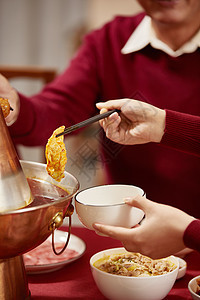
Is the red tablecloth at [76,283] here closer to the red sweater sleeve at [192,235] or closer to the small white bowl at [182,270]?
the small white bowl at [182,270]

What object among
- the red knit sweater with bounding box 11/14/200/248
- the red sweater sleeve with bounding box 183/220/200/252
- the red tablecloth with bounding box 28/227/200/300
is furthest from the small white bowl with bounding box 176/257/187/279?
the red knit sweater with bounding box 11/14/200/248

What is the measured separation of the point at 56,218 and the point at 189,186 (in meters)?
0.94

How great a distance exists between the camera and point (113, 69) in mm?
1847

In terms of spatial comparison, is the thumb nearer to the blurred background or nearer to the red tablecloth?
the red tablecloth

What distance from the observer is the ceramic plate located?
1.12 metres

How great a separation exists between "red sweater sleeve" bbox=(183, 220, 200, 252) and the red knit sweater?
687 millimetres

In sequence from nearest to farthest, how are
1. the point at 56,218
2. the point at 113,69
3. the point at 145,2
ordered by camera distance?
the point at 56,218 < the point at 145,2 < the point at 113,69

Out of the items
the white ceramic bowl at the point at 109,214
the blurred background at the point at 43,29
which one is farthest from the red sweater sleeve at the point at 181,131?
the blurred background at the point at 43,29

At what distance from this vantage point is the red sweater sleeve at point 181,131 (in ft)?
3.98

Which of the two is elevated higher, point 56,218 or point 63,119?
point 56,218

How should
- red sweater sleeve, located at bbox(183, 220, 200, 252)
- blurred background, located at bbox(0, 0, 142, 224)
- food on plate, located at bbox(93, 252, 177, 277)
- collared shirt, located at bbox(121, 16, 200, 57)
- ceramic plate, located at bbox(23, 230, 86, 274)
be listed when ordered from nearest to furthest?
red sweater sleeve, located at bbox(183, 220, 200, 252) < food on plate, located at bbox(93, 252, 177, 277) < ceramic plate, located at bbox(23, 230, 86, 274) < collared shirt, located at bbox(121, 16, 200, 57) < blurred background, located at bbox(0, 0, 142, 224)

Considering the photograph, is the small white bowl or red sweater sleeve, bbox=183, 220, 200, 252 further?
the small white bowl

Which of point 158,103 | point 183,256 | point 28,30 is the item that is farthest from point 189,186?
point 28,30

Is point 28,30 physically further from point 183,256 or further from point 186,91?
point 183,256
